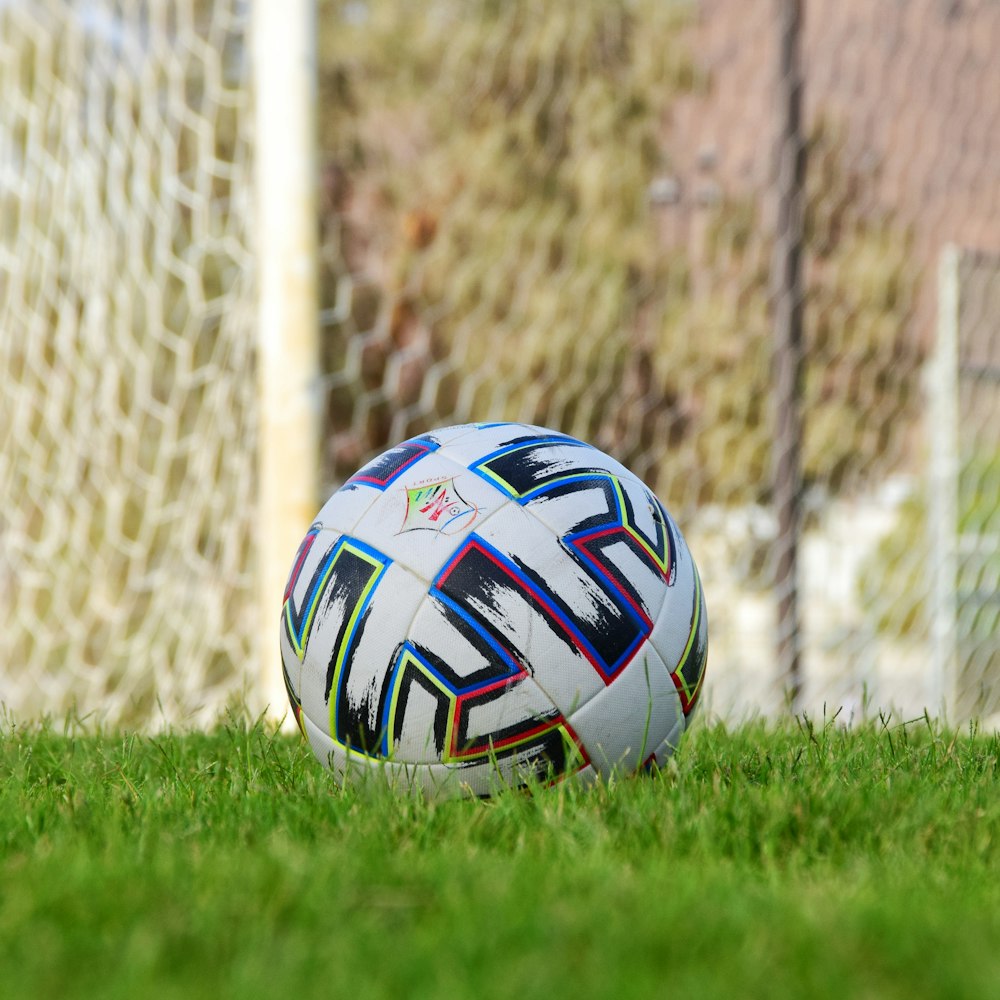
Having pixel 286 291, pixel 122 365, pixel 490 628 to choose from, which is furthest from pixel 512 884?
pixel 122 365

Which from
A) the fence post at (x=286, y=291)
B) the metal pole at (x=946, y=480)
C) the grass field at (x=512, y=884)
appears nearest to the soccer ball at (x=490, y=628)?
the grass field at (x=512, y=884)

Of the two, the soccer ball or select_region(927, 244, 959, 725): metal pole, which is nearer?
the soccer ball

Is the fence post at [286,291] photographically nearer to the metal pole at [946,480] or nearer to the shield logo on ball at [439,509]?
the shield logo on ball at [439,509]

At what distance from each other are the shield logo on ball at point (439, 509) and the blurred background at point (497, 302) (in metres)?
1.42

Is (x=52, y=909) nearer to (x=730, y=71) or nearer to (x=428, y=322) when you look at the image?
(x=428, y=322)

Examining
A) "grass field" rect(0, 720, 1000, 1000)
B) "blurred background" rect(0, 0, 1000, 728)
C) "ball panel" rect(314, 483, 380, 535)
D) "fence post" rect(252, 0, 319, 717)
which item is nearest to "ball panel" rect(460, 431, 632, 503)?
"ball panel" rect(314, 483, 380, 535)

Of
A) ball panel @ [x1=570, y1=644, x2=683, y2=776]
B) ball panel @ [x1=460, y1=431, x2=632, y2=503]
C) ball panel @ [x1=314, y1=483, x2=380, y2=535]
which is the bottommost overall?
ball panel @ [x1=570, y1=644, x2=683, y2=776]

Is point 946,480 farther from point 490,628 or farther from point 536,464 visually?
point 490,628

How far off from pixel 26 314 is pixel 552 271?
4567 millimetres

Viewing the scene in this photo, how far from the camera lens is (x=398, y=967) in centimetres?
139

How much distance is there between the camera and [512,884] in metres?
1.69

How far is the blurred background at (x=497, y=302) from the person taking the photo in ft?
17.7

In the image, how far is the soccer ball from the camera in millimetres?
2309

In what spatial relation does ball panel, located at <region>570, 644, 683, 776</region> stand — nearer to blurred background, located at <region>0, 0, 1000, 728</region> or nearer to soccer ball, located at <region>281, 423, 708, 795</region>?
soccer ball, located at <region>281, 423, 708, 795</region>
